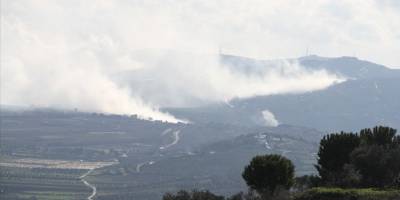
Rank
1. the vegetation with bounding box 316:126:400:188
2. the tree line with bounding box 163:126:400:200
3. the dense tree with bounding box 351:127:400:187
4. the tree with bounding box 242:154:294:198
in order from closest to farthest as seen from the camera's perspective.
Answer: the tree line with bounding box 163:126:400:200, the tree with bounding box 242:154:294:198, the vegetation with bounding box 316:126:400:188, the dense tree with bounding box 351:127:400:187

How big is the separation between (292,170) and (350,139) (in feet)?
43.0

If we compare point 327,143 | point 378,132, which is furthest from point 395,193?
point 378,132

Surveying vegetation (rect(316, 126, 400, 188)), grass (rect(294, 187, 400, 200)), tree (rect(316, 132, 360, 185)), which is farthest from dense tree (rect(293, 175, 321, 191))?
grass (rect(294, 187, 400, 200))

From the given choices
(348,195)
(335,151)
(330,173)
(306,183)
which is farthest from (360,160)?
(348,195)

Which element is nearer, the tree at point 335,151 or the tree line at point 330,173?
the tree line at point 330,173

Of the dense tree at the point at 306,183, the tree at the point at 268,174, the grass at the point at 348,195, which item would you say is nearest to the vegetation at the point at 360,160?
the dense tree at the point at 306,183

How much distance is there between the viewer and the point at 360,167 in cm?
9319

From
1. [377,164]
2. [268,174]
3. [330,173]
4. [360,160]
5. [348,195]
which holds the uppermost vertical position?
[360,160]

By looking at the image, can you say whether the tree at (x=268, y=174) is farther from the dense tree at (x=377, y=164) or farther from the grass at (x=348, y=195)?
the grass at (x=348, y=195)

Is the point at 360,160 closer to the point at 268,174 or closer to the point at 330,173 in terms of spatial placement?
the point at 330,173

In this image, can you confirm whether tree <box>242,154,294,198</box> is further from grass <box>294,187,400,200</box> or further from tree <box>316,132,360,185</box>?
grass <box>294,187,400,200</box>

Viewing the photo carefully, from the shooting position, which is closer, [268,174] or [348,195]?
[348,195]

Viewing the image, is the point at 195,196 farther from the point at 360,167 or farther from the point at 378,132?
the point at 378,132

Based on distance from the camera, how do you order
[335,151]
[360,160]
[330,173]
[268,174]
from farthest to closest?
[335,151] < [330,173] < [360,160] < [268,174]
